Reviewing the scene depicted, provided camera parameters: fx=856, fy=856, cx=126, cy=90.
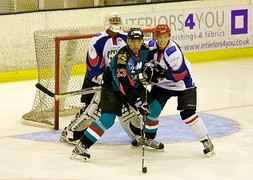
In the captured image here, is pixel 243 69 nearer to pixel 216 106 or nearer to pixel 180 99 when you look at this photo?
pixel 216 106

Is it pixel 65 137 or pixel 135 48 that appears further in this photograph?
pixel 65 137

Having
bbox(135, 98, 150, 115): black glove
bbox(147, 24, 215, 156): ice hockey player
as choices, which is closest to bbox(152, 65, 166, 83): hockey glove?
bbox(147, 24, 215, 156): ice hockey player

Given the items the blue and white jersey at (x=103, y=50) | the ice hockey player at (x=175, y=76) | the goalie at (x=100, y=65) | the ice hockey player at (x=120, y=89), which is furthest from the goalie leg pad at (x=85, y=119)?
the ice hockey player at (x=175, y=76)

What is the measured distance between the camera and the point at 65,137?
685cm

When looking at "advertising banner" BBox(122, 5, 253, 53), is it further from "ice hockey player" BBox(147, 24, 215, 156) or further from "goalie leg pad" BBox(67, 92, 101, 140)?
"ice hockey player" BBox(147, 24, 215, 156)

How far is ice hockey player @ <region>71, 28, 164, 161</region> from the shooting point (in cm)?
600

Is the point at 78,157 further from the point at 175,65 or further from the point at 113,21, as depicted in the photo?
the point at 113,21

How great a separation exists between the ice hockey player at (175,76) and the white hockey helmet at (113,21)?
0.43m

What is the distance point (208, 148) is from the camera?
6293 mm

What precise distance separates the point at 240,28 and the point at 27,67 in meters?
3.24

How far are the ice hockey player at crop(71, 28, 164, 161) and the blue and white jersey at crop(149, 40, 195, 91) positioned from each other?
106 millimetres

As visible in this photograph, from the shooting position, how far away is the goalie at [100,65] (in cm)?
666

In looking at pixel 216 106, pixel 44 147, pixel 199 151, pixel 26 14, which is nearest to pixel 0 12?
pixel 26 14

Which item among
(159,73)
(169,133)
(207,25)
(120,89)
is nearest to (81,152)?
(120,89)
